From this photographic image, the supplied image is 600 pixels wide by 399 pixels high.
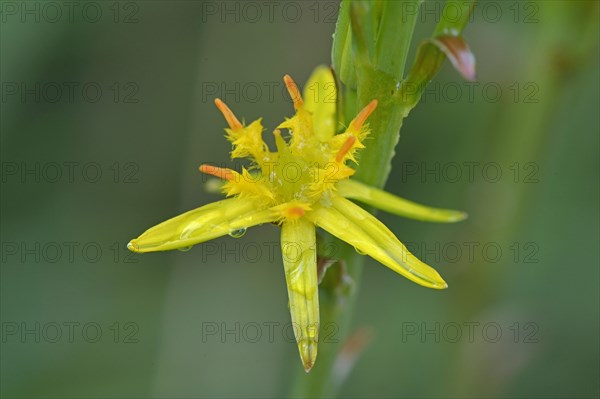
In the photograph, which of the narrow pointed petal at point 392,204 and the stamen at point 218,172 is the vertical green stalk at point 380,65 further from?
the stamen at point 218,172

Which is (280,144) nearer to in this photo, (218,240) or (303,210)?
(303,210)

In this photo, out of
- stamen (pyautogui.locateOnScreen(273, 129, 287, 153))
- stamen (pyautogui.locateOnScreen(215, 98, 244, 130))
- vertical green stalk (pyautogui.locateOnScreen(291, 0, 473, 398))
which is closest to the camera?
vertical green stalk (pyautogui.locateOnScreen(291, 0, 473, 398))

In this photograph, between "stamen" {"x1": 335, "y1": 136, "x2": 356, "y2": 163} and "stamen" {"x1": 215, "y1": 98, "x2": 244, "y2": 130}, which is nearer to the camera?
"stamen" {"x1": 335, "y1": 136, "x2": 356, "y2": 163}

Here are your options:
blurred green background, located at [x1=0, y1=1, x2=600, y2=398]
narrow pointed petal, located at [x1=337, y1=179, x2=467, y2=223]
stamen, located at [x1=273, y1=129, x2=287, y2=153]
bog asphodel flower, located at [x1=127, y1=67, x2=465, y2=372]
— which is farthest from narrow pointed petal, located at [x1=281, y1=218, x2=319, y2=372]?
blurred green background, located at [x1=0, y1=1, x2=600, y2=398]

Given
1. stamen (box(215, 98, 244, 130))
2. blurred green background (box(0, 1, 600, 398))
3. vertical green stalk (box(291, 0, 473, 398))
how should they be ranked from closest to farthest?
vertical green stalk (box(291, 0, 473, 398)), stamen (box(215, 98, 244, 130)), blurred green background (box(0, 1, 600, 398))

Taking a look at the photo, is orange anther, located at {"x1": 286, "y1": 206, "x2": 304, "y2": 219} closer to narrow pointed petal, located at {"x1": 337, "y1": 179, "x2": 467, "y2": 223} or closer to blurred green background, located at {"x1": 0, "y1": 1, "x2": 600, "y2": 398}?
narrow pointed petal, located at {"x1": 337, "y1": 179, "x2": 467, "y2": 223}

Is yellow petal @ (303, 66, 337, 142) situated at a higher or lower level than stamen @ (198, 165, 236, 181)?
higher

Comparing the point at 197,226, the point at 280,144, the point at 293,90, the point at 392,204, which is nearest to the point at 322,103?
the point at 280,144
